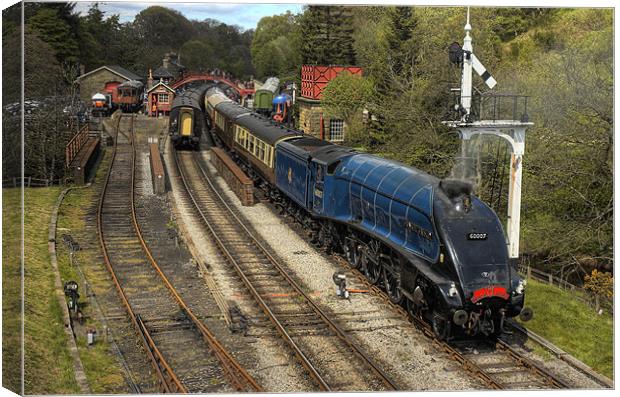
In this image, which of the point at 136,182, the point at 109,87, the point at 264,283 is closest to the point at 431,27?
the point at 136,182

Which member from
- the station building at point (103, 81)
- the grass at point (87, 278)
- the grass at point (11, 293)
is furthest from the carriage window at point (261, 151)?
the station building at point (103, 81)

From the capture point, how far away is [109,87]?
60500mm

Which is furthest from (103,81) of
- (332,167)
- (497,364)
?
(497,364)

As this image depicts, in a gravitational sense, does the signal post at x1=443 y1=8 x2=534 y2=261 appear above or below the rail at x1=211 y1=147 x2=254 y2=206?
above

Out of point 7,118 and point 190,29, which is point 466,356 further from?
point 190,29

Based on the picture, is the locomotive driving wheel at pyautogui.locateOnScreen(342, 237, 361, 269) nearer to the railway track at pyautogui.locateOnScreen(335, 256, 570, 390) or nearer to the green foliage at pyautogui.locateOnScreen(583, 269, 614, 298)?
the railway track at pyautogui.locateOnScreen(335, 256, 570, 390)

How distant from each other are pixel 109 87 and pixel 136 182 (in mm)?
29537

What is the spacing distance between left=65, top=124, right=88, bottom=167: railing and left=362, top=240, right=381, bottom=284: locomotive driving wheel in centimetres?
1635

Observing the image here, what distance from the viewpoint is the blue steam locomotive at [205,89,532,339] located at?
1418cm

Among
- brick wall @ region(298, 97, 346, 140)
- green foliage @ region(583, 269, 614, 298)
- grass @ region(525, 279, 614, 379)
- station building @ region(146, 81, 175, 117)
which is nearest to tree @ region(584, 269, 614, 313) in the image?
green foliage @ region(583, 269, 614, 298)

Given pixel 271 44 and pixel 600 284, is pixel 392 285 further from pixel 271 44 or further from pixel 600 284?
pixel 271 44

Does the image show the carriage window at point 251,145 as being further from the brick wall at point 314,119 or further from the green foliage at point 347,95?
the brick wall at point 314,119

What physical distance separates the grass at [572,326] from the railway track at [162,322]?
6864 millimetres

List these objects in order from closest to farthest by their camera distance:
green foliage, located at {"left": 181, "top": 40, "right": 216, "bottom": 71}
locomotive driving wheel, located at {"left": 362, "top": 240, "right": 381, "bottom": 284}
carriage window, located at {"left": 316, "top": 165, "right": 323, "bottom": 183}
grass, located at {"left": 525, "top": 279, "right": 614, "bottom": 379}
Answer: grass, located at {"left": 525, "top": 279, "right": 614, "bottom": 379}, locomotive driving wheel, located at {"left": 362, "top": 240, "right": 381, "bottom": 284}, carriage window, located at {"left": 316, "top": 165, "right": 323, "bottom": 183}, green foliage, located at {"left": 181, "top": 40, "right": 216, "bottom": 71}
